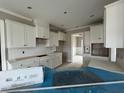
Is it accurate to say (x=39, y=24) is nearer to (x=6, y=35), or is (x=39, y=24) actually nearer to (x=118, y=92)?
(x=6, y=35)

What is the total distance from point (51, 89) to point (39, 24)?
355 cm

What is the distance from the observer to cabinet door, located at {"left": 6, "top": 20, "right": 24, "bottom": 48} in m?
2.82

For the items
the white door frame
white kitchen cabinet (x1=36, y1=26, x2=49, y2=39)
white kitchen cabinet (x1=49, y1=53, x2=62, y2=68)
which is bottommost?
white kitchen cabinet (x1=49, y1=53, x2=62, y2=68)

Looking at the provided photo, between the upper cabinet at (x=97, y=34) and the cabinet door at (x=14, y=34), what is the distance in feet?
11.1

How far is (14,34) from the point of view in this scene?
9.76 ft

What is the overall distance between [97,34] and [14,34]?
3.72 m

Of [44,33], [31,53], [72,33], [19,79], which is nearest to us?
[19,79]

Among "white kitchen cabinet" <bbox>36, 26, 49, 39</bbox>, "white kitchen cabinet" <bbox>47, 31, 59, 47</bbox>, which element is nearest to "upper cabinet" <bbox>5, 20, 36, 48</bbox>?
"white kitchen cabinet" <bbox>36, 26, 49, 39</bbox>

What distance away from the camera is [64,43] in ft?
24.8

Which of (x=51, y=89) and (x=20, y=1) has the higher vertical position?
(x=20, y=1)

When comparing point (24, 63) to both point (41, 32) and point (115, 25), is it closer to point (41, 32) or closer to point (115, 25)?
point (41, 32)

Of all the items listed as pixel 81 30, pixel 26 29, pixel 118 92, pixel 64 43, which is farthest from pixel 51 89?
pixel 64 43

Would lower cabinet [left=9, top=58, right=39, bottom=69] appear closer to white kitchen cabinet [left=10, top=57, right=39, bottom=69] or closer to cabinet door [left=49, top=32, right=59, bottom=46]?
white kitchen cabinet [left=10, top=57, right=39, bottom=69]

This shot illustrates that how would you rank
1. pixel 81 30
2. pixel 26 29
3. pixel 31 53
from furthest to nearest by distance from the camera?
pixel 81 30, pixel 31 53, pixel 26 29
